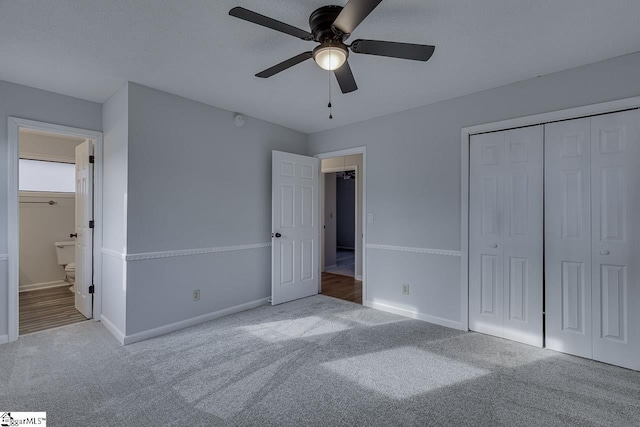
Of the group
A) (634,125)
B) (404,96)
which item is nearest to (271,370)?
(404,96)

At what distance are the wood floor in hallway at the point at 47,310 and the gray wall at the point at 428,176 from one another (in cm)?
359

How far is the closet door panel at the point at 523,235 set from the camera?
279 centimetres

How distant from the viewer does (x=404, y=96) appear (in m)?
3.22

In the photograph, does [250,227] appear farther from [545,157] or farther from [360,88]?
[545,157]

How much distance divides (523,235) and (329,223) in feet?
14.2

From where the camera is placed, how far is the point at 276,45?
222 cm

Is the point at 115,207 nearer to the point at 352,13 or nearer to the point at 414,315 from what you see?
the point at 352,13

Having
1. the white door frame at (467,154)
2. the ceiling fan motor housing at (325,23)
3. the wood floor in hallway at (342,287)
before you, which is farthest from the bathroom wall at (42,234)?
the white door frame at (467,154)

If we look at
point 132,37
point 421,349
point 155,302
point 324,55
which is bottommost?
point 421,349

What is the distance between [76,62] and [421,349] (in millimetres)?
3829

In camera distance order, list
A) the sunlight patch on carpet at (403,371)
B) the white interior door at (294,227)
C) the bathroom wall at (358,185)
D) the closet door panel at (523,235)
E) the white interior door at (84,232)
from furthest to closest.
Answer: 1. the bathroom wall at (358,185)
2. the white interior door at (294,227)
3. the white interior door at (84,232)
4. the closet door panel at (523,235)
5. the sunlight patch on carpet at (403,371)

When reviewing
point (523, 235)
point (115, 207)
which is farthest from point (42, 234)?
point (523, 235)

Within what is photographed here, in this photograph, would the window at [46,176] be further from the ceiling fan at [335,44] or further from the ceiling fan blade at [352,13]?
the ceiling fan blade at [352,13]

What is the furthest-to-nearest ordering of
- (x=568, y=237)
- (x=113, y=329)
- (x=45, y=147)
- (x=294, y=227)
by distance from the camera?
(x=45, y=147), (x=294, y=227), (x=113, y=329), (x=568, y=237)
